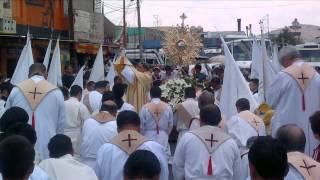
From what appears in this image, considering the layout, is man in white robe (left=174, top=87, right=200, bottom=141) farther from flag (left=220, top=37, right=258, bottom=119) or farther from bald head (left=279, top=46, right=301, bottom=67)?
bald head (left=279, top=46, right=301, bottom=67)

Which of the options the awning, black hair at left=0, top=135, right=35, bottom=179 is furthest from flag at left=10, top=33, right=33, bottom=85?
the awning

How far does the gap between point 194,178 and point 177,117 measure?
15.8 feet

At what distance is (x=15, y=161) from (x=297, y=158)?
7.45 ft

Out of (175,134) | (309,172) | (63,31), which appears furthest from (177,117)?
(63,31)

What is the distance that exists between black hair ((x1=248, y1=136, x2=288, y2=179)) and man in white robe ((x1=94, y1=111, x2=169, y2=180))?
219cm

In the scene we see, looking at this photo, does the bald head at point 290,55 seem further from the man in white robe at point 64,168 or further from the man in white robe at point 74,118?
the man in white robe at point 64,168

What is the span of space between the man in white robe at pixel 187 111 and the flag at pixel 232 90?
38.5 inches

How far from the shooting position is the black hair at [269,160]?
13.5 ft

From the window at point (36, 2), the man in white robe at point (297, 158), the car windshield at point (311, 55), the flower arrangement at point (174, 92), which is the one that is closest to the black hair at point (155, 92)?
the flower arrangement at point (174, 92)

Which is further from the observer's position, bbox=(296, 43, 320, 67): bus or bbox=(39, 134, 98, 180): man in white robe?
bbox=(296, 43, 320, 67): bus

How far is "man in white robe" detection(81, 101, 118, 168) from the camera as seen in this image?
314 inches

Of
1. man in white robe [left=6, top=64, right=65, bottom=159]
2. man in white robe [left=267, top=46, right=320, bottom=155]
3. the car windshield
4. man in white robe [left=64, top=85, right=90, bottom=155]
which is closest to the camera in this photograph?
man in white robe [left=267, top=46, right=320, bottom=155]

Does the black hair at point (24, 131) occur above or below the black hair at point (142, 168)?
above

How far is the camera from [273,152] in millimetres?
4156
